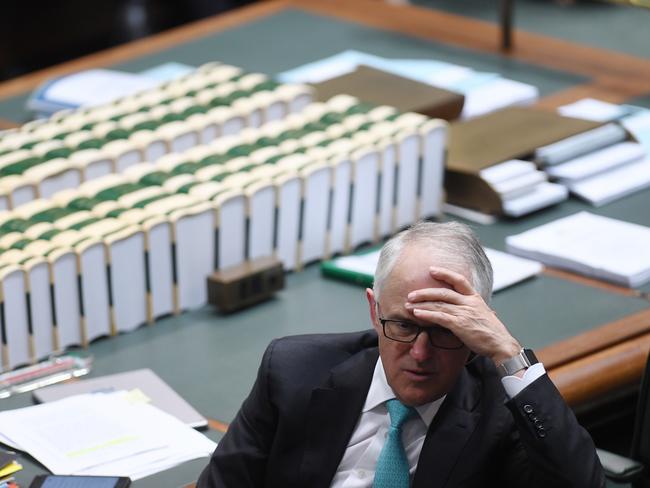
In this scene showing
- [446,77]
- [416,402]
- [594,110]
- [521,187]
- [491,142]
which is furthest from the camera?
[446,77]

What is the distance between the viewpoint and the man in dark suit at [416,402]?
8.77 feet

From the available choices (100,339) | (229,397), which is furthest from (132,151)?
(229,397)

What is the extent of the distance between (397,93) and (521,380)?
2364 mm

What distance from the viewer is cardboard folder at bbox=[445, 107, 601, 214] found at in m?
4.47

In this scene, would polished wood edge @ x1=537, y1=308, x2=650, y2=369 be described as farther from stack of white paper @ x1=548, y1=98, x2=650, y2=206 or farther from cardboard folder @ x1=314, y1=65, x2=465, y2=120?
cardboard folder @ x1=314, y1=65, x2=465, y2=120

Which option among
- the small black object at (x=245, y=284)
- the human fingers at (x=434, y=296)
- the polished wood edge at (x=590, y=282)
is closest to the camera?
the human fingers at (x=434, y=296)

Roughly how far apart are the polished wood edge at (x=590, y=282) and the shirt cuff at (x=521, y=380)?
4.50ft

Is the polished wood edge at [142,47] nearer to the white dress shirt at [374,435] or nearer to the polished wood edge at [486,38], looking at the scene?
the polished wood edge at [486,38]

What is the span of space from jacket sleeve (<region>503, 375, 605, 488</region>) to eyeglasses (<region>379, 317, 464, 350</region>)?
15 centimetres

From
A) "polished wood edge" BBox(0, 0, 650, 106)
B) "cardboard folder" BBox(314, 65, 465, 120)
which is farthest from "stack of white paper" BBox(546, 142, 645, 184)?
"polished wood edge" BBox(0, 0, 650, 106)

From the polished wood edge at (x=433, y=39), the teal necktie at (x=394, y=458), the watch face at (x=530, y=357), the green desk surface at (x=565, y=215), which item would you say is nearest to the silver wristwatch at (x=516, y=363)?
the watch face at (x=530, y=357)

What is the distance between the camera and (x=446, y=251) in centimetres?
271

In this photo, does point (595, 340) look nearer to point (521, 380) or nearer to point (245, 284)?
point (245, 284)

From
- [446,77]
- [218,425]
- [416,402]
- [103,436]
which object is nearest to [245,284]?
[218,425]
